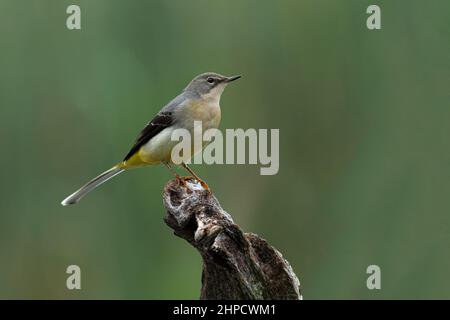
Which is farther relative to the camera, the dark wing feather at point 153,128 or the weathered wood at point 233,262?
the dark wing feather at point 153,128

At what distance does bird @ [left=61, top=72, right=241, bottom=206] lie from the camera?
4.65m

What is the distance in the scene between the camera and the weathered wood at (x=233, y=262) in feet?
9.84

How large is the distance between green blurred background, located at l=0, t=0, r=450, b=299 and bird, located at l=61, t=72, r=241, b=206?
0.22 feet

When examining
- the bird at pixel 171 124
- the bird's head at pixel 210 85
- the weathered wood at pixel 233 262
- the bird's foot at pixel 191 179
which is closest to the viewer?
the weathered wood at pixel 233 262

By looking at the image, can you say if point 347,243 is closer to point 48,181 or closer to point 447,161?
point 447,161

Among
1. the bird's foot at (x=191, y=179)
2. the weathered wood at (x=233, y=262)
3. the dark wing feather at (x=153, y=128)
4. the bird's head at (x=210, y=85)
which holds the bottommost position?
the weathered wood at (x=233, y=262)

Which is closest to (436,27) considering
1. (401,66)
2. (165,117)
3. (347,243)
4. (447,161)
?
(401,66)

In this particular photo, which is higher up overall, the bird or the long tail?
the bird

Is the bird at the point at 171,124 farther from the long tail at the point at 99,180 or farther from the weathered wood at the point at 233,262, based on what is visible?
the weathered wood at the point at 233,262

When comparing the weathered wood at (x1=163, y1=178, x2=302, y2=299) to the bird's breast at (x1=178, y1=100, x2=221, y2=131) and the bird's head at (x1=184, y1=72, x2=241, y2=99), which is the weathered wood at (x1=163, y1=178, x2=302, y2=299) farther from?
the bird's head at (x1=184, y1=72, x2=241, y2=99)

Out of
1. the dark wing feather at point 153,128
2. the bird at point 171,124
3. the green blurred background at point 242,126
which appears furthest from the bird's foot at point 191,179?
the dark wing feather at point 153,128

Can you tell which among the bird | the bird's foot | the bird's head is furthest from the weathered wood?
the bird's head

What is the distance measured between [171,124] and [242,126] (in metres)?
0.62
